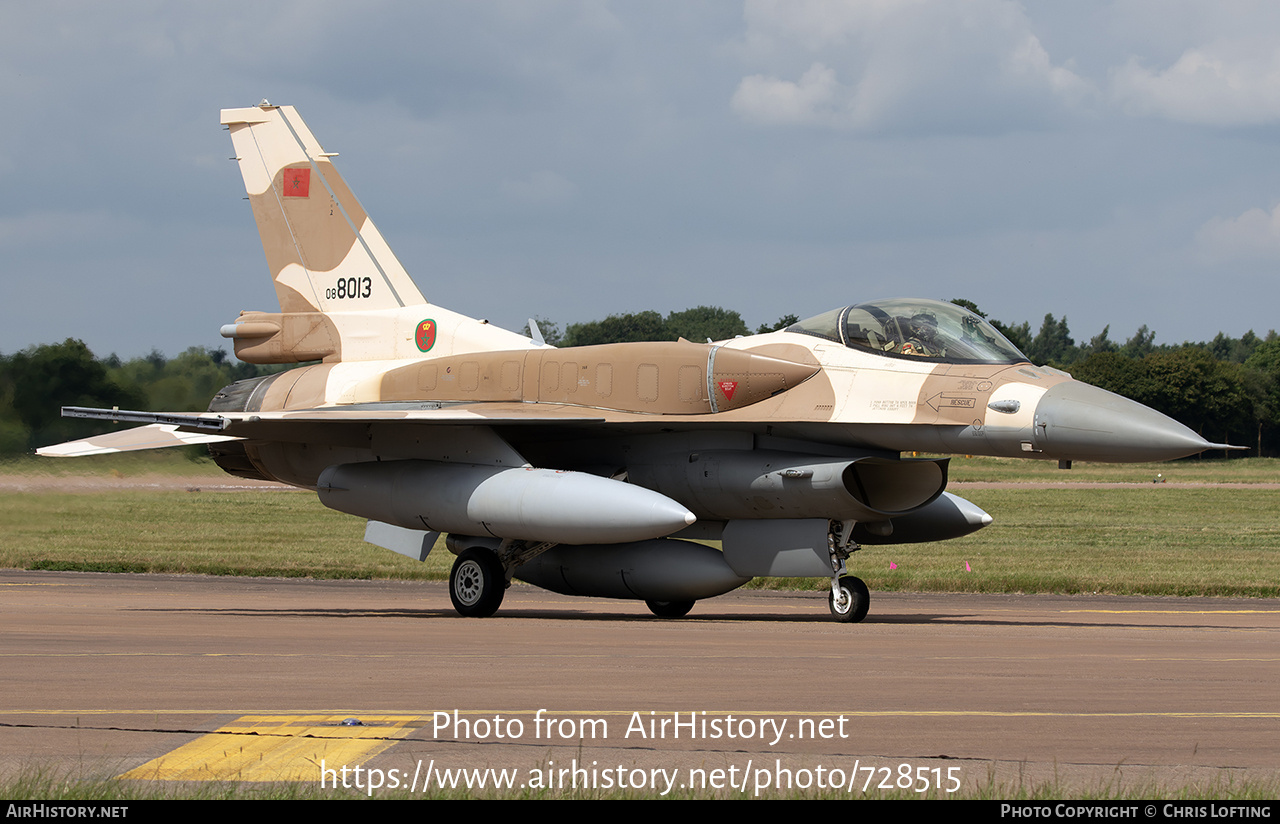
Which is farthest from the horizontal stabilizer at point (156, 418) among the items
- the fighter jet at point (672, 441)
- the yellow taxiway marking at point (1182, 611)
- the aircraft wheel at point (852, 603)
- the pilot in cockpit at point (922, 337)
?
the yellow taxiway marking at point (1182, 611)

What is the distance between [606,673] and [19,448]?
16.1 m

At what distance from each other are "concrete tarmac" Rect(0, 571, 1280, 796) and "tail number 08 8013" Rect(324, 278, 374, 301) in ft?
19.8

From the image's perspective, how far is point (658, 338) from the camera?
355ft

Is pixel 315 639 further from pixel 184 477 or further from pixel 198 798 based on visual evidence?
pixel 184 477

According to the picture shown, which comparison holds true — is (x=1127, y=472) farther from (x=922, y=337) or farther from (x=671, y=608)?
(x=922, y=337)

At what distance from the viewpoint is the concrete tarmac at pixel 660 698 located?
6.54m

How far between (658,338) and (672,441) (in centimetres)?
9163

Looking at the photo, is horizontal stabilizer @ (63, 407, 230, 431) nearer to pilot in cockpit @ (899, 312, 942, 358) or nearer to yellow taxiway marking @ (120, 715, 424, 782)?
pilot in cockpit @ (899, 312, 942, 358)

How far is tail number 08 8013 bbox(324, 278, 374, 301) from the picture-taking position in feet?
67.5

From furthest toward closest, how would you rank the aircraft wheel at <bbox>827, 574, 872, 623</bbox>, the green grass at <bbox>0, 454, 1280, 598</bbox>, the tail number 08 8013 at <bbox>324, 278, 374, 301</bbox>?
the green grass at <bbox>0, 454, 1280, 598</bbox> → the tail number 08 8013 at <bbox>324, 278, 374, 301</bbox> → the aircraft wheel at <bbox>827, 574, 872, 623</bbox>

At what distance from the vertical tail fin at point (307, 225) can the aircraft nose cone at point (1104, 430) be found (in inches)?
389

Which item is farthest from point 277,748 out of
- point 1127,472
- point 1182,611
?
point 1127,472

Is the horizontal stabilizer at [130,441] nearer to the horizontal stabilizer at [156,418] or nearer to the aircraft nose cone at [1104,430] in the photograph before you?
the horizontal stabilizer at [156,418]

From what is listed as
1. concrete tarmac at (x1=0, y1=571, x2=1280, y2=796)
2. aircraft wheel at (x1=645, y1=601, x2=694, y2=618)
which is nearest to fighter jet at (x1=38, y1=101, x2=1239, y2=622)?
aircraft wheel at (x1=645, y1=601, x2=694, y2=618)
